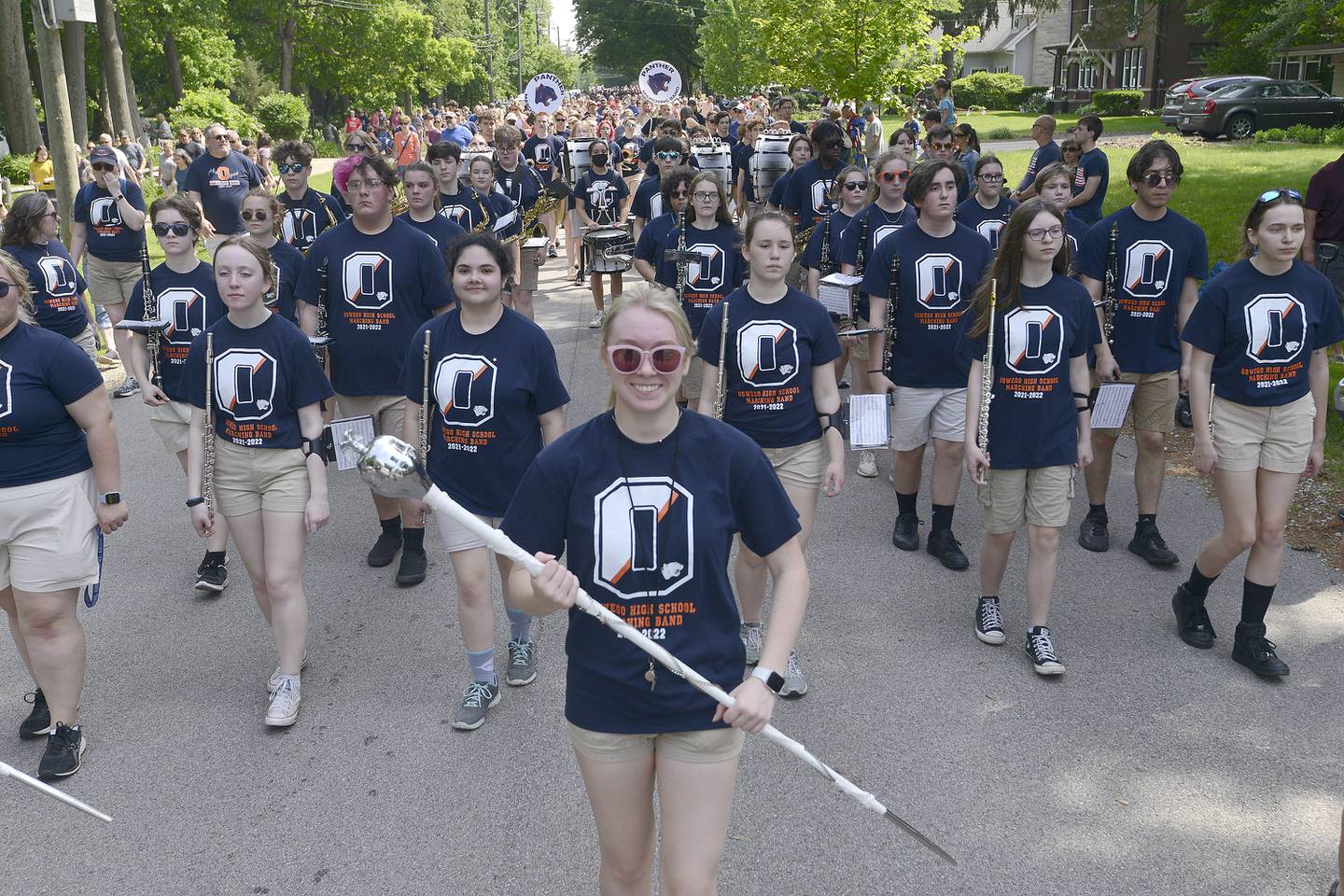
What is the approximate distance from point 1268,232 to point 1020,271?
1.00 m

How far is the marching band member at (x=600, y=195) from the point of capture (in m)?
12.3

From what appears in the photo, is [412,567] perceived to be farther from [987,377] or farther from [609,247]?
[609,247]

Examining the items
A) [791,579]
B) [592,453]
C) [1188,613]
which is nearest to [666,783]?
[791,579]

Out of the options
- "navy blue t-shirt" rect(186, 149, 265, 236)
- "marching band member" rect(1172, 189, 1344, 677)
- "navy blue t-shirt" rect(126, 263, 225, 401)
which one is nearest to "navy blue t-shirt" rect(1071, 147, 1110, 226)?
"marching band member" rect(1172, 189, 1344, 677)

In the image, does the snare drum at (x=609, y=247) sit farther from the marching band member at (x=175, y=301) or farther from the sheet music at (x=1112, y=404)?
the sheet music at (x=1112, y=404)

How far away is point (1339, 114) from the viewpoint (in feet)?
98.0

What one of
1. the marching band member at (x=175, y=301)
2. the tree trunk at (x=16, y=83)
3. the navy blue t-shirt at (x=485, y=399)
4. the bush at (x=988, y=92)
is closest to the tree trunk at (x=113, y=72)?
the tree trunk at (x=16, y=83)

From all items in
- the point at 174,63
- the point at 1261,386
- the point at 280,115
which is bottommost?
the point at 1261,386

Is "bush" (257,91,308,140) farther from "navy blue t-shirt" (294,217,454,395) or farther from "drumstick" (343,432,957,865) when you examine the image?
"drumstick" (343,432,957,865)

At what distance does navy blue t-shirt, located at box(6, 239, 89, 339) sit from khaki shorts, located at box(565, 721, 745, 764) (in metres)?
6.85

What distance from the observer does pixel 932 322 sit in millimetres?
6445

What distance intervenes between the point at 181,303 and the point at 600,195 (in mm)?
6797

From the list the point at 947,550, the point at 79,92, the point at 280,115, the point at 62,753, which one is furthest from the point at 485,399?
the point at 280,115

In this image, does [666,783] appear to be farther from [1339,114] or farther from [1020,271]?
[1339,114]
